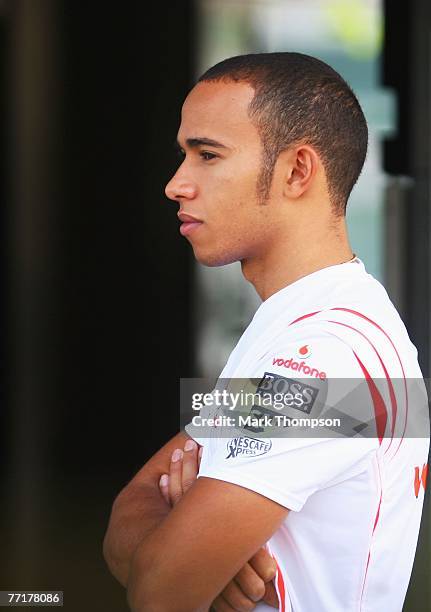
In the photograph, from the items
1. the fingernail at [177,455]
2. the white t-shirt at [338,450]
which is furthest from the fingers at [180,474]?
the white t-shirt at [338,450]

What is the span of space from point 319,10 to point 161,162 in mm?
1162

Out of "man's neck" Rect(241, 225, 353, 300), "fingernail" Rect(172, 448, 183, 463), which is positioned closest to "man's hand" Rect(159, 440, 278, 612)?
"fingernail" Rect(172, 448, 183, 463)

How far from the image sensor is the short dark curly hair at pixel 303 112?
1305 mm

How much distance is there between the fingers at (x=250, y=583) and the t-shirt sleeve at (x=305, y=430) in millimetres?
130

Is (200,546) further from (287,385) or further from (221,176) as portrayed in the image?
(221,176)

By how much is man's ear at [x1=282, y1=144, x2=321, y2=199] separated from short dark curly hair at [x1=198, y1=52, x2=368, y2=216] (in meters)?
0.01

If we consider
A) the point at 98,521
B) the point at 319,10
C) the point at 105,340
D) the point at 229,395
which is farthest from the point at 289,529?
the point at 105,340

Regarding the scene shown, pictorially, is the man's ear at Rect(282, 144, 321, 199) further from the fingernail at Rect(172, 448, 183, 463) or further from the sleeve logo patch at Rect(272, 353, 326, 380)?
the fingernail at Rect(172, 448, 183, 463)

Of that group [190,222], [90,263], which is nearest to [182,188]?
[190,222]

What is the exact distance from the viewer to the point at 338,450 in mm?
1125

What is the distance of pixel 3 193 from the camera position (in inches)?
175

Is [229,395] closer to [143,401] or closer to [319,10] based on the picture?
[319,10]

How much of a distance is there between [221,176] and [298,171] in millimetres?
107

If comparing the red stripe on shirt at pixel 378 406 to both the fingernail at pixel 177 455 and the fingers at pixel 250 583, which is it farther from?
the fingernail at pixel 177 455
